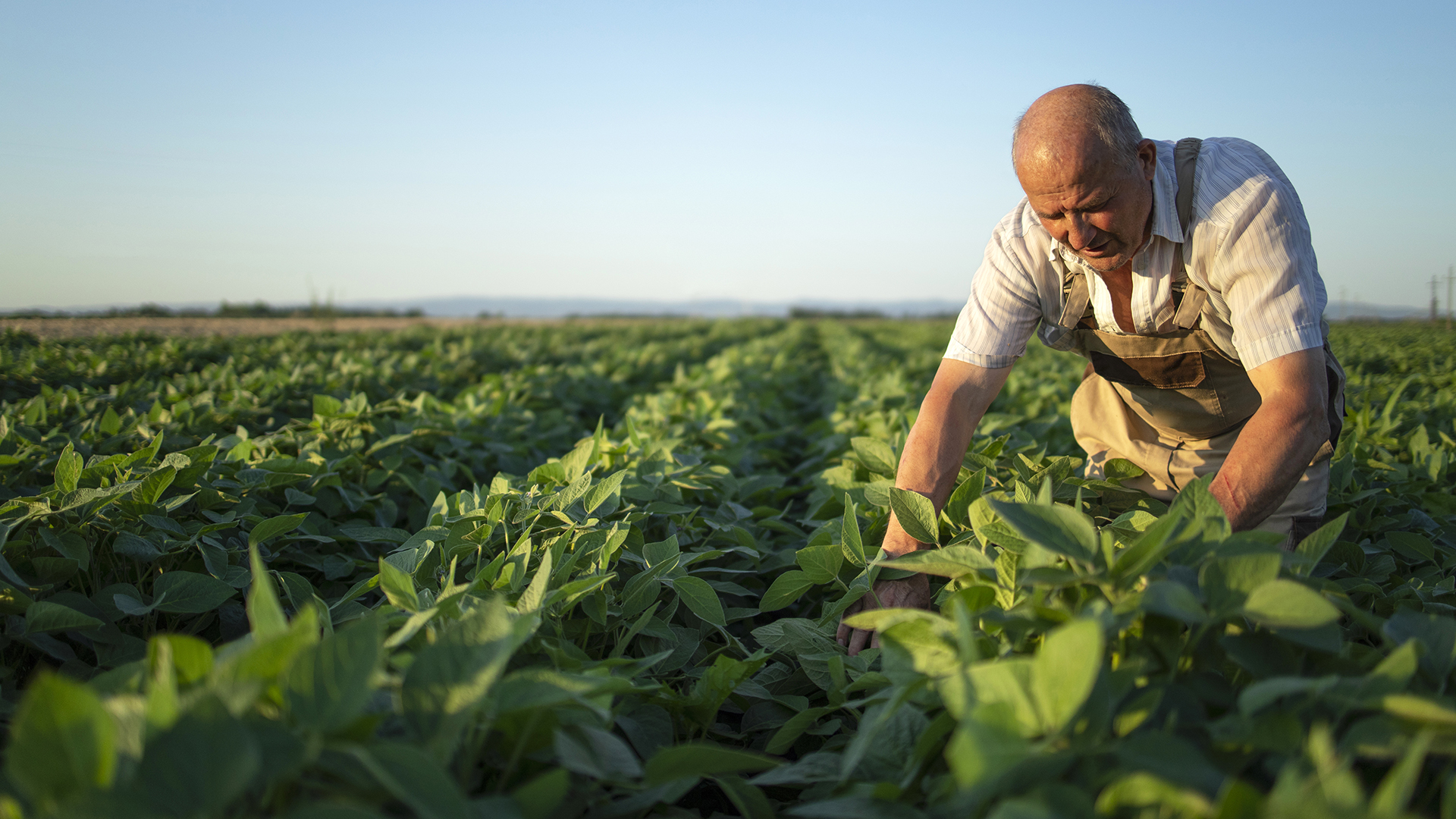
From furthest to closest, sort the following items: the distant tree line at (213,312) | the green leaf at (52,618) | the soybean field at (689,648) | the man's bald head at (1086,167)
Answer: the distant tree line at (213,312)
the man's bald head at (1086,167)
the green leaf at (52,618)
the soybean field at (689,648)

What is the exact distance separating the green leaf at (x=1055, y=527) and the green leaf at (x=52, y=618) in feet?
5.43

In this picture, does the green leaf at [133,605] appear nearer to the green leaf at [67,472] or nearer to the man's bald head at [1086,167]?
the green leaf at [67,472]

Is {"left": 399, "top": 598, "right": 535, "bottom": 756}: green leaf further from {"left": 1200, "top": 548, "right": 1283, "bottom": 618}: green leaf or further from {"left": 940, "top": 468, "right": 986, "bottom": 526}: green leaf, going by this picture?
{"left": 940, "top": 468, "right": 986, "bottom": 526}: green leaf

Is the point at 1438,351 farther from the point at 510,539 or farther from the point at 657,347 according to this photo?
the point at 510,539

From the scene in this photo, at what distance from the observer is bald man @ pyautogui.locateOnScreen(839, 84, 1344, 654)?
179cm

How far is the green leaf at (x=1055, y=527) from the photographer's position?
3.55ft

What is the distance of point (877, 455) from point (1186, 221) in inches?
44.3

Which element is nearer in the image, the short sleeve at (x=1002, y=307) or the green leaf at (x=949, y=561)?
the green leaf at (x=949, y=561)

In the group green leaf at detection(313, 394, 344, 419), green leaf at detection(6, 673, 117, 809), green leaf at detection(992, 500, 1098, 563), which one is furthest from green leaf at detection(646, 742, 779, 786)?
green leaf at detection(313, 394, 344, 419)

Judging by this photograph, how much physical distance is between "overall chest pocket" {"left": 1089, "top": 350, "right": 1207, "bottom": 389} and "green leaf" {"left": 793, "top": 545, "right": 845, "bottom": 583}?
131cm

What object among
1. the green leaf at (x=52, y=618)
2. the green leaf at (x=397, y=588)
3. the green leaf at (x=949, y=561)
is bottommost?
the green leaf at (x=52, y=618)

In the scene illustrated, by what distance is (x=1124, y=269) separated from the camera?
219 centimetres

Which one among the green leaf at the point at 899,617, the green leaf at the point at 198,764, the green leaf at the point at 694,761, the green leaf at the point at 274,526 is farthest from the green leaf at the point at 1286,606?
the green leaf at the point at 274,526

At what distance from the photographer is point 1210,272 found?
2.04m
